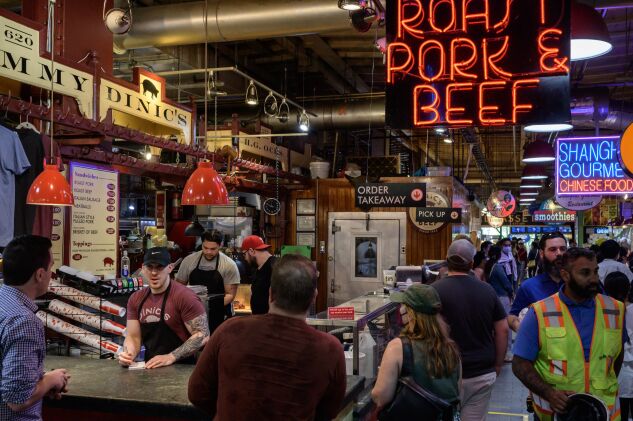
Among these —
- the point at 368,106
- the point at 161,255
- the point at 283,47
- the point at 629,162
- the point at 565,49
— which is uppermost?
the point at 283,47

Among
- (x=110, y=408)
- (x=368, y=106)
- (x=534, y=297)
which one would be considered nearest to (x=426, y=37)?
(x=534, y=297)

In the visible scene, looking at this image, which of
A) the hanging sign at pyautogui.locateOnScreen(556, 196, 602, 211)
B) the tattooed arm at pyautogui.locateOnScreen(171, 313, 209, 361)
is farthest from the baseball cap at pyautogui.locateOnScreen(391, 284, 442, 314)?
the hanging sign at pyautogui.locateOnScreen(556, 196, 602, 211)

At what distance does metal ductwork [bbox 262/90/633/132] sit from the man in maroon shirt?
10370mm

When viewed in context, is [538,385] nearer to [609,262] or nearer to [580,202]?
[609,262]

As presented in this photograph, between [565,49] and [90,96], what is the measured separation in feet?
16.6

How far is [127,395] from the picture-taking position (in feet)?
10.2

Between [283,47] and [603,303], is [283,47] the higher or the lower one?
the higher one

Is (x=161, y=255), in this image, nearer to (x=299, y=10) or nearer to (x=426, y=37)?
(x=426, y=37)

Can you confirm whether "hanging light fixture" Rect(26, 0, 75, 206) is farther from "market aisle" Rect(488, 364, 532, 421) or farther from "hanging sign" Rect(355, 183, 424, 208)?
"hanging sign" Rect(355, 183, 424, 208)

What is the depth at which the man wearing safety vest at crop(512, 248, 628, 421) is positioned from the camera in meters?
3.41

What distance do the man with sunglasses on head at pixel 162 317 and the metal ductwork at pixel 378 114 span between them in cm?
919

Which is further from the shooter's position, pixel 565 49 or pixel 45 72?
pixel 45 72

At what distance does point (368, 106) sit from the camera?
1297 centimetres

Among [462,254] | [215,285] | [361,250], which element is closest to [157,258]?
[462,254]
